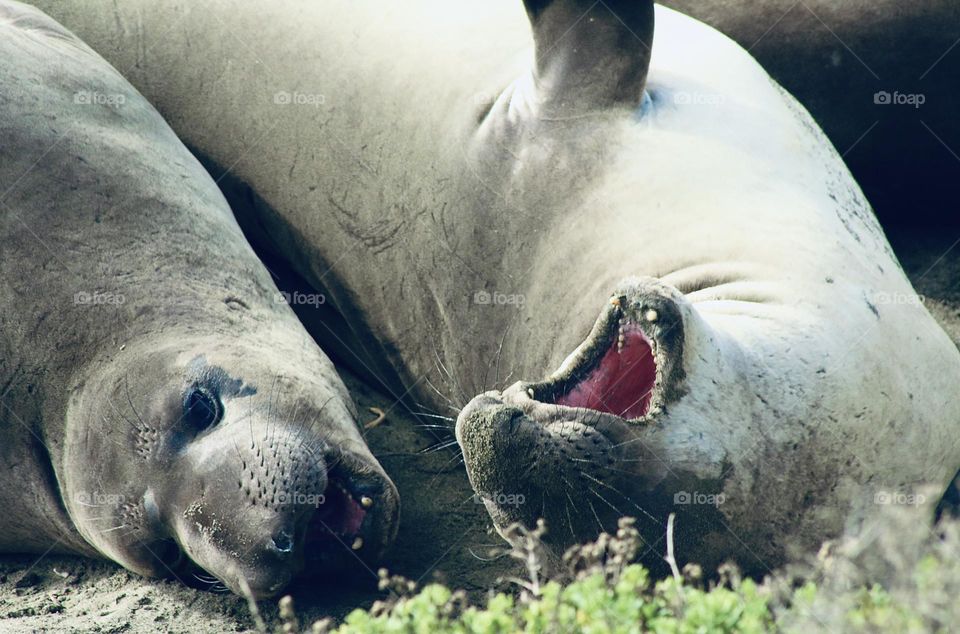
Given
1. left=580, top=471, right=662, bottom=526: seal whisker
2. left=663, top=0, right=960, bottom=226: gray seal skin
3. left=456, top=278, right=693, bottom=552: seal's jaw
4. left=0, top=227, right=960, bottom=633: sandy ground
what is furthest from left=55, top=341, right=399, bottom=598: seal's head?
left=663, top=0, right=960, bottom=226: gray seal skin

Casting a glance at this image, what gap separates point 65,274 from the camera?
15.5ft

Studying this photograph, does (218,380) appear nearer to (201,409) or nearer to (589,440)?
(201,409)

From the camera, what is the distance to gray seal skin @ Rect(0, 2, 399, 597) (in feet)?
13.9

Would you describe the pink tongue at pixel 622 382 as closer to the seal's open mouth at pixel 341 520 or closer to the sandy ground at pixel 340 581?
the sandy ground at pixel 340 581

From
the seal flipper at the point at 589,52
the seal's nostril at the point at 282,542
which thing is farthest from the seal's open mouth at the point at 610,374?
the seal flipper at the point at 589,52

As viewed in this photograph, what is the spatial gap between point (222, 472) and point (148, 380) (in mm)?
491

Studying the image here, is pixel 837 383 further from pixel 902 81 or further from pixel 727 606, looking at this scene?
pixel 902 81

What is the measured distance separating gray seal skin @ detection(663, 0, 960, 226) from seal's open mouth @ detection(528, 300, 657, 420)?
2.28 metres

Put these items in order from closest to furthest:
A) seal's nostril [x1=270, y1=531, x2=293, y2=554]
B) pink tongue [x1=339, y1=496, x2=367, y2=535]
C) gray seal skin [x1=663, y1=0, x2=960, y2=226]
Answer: seal's nostril [x1=270, y1=531, x2=293, y2=554] < pink tongue [x1=339, y1=496, x2=367, y2=535] < gray seal skin [x1=663, y1=0, x2=960, y2=226]

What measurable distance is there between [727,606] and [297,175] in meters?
2.93

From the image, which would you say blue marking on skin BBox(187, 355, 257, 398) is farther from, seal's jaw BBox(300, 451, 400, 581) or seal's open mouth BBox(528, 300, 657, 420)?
seal's open mouth BBox(528, 300, 657, 420)

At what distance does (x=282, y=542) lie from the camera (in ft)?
13.4

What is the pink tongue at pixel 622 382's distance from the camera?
3.54 meters

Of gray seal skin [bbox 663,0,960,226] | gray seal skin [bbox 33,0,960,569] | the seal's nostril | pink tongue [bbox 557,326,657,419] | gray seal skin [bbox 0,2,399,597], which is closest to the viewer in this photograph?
gray seal skin [bbox 33,0,960,569]
